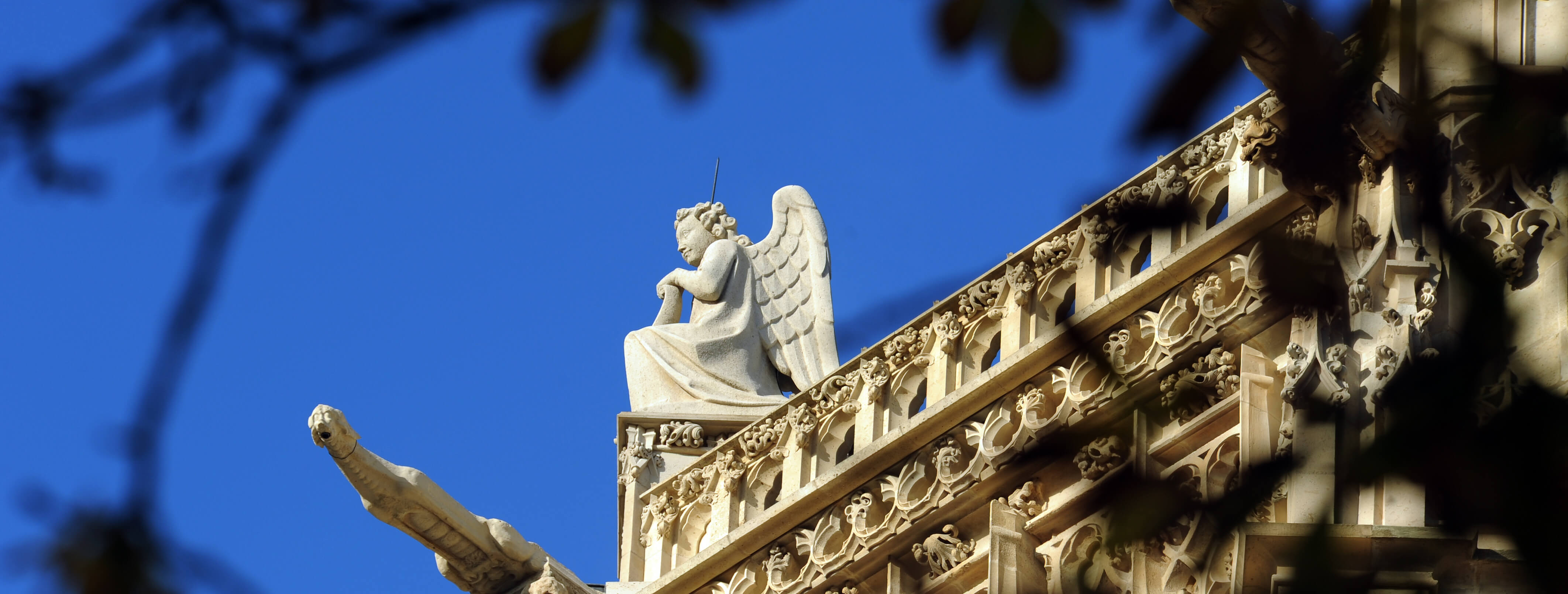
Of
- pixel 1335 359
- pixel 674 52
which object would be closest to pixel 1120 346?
pixel 1335 359

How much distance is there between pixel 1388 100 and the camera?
377 inches

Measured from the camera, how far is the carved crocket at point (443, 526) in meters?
12.4

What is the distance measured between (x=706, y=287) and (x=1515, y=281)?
6.57 metres

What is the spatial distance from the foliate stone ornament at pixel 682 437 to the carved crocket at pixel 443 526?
1.35 meters

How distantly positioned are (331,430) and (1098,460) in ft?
12.0

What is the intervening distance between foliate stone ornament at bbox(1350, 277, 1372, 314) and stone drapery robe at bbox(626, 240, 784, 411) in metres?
5.45

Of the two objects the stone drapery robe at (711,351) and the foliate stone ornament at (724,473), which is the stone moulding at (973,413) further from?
the stone drapery robe at (711,351)

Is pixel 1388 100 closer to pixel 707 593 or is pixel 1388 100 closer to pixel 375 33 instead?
pixel 707 593

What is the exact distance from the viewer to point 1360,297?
924 centimetres

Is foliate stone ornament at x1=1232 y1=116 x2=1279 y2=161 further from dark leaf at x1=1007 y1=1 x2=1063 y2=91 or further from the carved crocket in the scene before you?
dark leaf at x1=1007 y1=1 x2=1063 y2=91

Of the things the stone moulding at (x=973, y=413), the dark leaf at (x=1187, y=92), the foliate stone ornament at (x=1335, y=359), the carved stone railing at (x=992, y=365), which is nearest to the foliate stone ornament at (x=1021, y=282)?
the carved stone railing at (x=992, y=365)

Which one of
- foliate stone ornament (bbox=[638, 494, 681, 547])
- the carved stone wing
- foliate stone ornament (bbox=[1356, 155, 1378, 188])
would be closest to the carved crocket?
foliate stone ornament (bbox=[638, 494, 681, 547])

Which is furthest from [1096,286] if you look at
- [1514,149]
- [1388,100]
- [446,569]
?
[1514,149]

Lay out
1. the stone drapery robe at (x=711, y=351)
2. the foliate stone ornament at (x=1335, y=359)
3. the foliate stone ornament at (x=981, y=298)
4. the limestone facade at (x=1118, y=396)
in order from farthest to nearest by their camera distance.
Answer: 1. the stone drapery robe at (x=711, y=351)
2. the foliate stone ornament at (x=981, y=298)
3. the foliate stone ornament at (x=1335, y=359)
4. the limestone facade at (x=1118, y=396)
